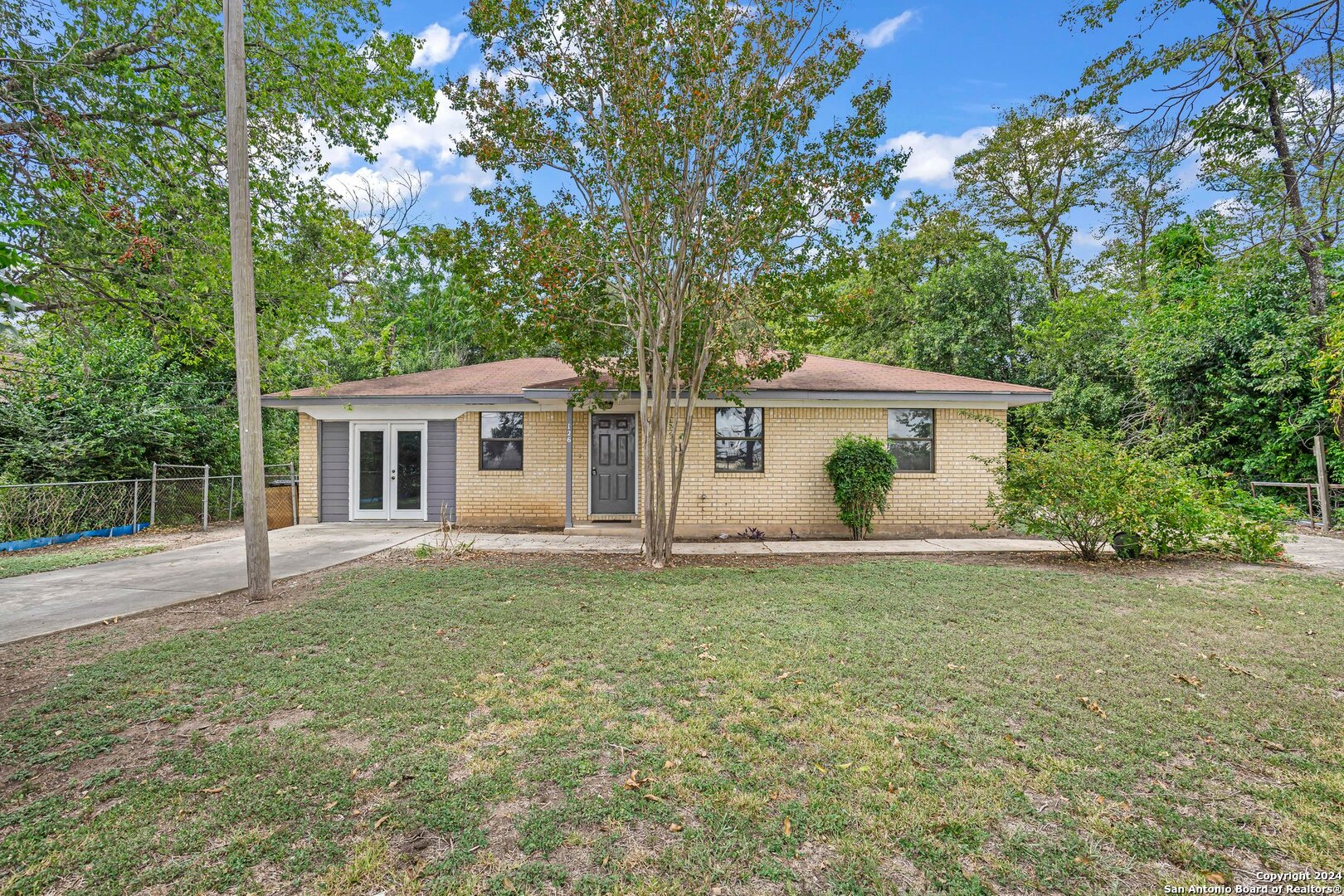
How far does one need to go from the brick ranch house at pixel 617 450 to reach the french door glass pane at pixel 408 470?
3cm

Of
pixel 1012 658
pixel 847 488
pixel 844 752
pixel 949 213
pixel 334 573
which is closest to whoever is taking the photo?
pixel 844 752

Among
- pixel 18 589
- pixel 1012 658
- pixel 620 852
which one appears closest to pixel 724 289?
pixel 1012 658

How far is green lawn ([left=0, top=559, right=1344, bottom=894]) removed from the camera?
215 centimetres

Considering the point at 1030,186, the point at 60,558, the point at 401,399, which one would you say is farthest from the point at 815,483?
the point at 1030,186

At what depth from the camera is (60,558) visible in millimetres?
7953

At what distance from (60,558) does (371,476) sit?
181 inches

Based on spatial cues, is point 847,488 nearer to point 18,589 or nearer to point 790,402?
point 790,402

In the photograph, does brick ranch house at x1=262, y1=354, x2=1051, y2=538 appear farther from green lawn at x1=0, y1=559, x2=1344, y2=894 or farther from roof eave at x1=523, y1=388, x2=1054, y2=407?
green lawn at x1=0, y1=559, x2=1344, y2=894

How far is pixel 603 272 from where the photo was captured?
26.0 feet

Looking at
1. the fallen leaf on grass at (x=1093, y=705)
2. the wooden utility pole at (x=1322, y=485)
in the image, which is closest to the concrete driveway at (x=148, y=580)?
the fallen leaf on grass at (x=1093, y=705)

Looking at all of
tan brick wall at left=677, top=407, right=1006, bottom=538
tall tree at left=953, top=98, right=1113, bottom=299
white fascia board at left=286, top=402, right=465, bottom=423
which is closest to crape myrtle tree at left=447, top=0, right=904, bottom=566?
tan brick wall at left=677, top=407, right=1006, bottom=538

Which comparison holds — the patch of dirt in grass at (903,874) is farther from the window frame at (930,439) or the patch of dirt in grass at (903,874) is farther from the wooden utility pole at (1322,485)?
the wooden utility pole at (1322,485)

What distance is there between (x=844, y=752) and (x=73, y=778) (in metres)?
3.58

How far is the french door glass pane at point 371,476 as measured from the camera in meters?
11.9
